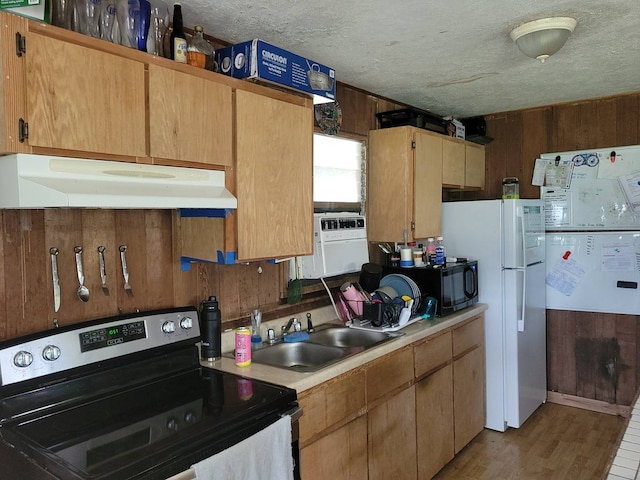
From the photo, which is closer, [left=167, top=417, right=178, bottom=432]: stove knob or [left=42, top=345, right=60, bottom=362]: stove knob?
[left=167, top=417, right=178, bottom=432]: stove knob

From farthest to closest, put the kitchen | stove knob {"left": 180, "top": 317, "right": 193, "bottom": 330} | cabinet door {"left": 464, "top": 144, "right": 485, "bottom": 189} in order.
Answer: cabinet door {"left": 464, "top": 144, "right": 485, "bottom": 189} < stove knob {"left": 180, "top": 317, "right": 193, "bottom": 330} < the kitchen

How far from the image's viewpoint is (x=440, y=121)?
352cm

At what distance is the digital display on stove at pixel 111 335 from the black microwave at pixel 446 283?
68.3 inches

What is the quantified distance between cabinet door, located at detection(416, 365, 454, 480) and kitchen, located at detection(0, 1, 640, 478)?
0.91m

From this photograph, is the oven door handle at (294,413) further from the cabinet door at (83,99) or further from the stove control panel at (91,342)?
the cabinet door at (83,99)

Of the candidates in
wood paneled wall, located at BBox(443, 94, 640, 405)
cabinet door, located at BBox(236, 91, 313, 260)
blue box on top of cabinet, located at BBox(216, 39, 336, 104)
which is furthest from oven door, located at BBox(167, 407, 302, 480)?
wood paneled wall, located at BBox(443, 94, 640, 405)

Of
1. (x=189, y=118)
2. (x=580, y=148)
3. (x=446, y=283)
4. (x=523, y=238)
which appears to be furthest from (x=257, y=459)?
(x=580, y=148)

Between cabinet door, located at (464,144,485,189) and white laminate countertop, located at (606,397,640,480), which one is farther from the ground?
cabinet door, located at (464,144,485,189)

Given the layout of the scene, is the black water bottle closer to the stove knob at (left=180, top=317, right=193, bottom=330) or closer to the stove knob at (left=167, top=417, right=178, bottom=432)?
the stove knob at (left=180, top=317, right=193, bottom=330)

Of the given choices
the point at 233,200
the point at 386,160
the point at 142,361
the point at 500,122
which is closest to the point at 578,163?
the point at 500,122

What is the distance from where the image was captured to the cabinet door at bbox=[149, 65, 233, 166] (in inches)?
65.0

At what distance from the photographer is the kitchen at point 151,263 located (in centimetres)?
164

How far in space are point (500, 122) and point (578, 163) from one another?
69cm

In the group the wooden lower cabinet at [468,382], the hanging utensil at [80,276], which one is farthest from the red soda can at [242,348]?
the wooden lower cabinet at [468,382]
